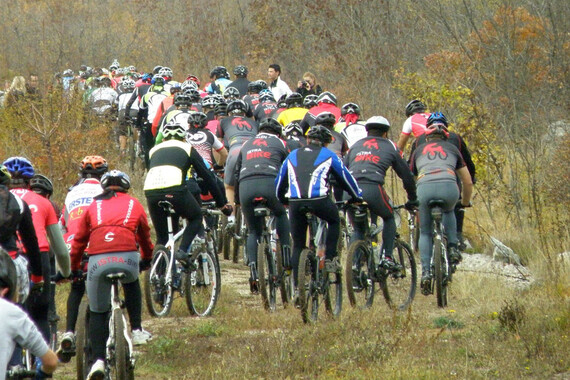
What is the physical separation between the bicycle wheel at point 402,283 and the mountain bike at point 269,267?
3.83 ft

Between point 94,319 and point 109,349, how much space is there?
13.4 inches

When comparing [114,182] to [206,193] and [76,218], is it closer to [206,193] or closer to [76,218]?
[76,218]

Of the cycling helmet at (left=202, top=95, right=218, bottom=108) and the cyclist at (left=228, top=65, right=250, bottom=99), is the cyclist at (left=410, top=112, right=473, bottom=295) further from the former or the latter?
the cyclist at (left=228, top=65, right=250, bottom=99)

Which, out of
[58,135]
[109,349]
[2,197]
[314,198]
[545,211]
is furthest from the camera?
[58,135]

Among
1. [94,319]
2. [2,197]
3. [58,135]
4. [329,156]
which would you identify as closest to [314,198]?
[329,156]

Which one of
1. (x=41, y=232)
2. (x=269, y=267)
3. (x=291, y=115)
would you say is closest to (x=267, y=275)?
(x=269, y=267)

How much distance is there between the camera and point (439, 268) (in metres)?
12.4

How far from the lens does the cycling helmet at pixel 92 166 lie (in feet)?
33.8

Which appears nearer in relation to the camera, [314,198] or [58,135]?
[314,198]

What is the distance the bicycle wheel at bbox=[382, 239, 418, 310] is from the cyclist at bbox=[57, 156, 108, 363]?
3.91 m

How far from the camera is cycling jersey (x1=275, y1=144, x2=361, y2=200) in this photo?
37.5ft

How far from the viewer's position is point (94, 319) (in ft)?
28.4

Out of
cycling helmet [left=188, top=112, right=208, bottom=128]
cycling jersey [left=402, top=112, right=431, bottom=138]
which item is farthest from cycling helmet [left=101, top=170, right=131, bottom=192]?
cycling jersey [left=402, top=112, right=431, bottom=138]

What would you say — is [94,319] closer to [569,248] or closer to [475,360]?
[475,360]
